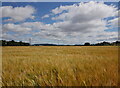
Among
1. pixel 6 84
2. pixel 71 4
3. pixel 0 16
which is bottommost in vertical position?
pixel 6 84

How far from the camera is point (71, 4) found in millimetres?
1328

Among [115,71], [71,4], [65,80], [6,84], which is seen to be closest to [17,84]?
[6,84]

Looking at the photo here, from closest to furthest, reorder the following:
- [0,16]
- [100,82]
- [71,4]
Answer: [100,82] < [71,4] < [0,16]

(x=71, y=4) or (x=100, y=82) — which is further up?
(x=71, y=4)

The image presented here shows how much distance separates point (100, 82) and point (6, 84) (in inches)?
33.8

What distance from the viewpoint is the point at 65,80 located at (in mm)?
917

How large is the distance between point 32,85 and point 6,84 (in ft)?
0.92

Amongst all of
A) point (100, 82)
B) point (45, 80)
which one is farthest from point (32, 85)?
point (100, 82)

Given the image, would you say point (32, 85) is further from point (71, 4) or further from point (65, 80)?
point (71, 4)

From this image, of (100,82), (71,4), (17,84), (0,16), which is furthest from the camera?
(0,16)

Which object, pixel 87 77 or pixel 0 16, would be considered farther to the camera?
pixel 0 16

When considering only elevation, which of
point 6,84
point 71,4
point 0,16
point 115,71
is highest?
point 71,4

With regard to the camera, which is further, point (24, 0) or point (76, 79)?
point (24, 0)

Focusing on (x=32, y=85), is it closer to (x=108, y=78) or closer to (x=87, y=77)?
(x=87, y=77)
